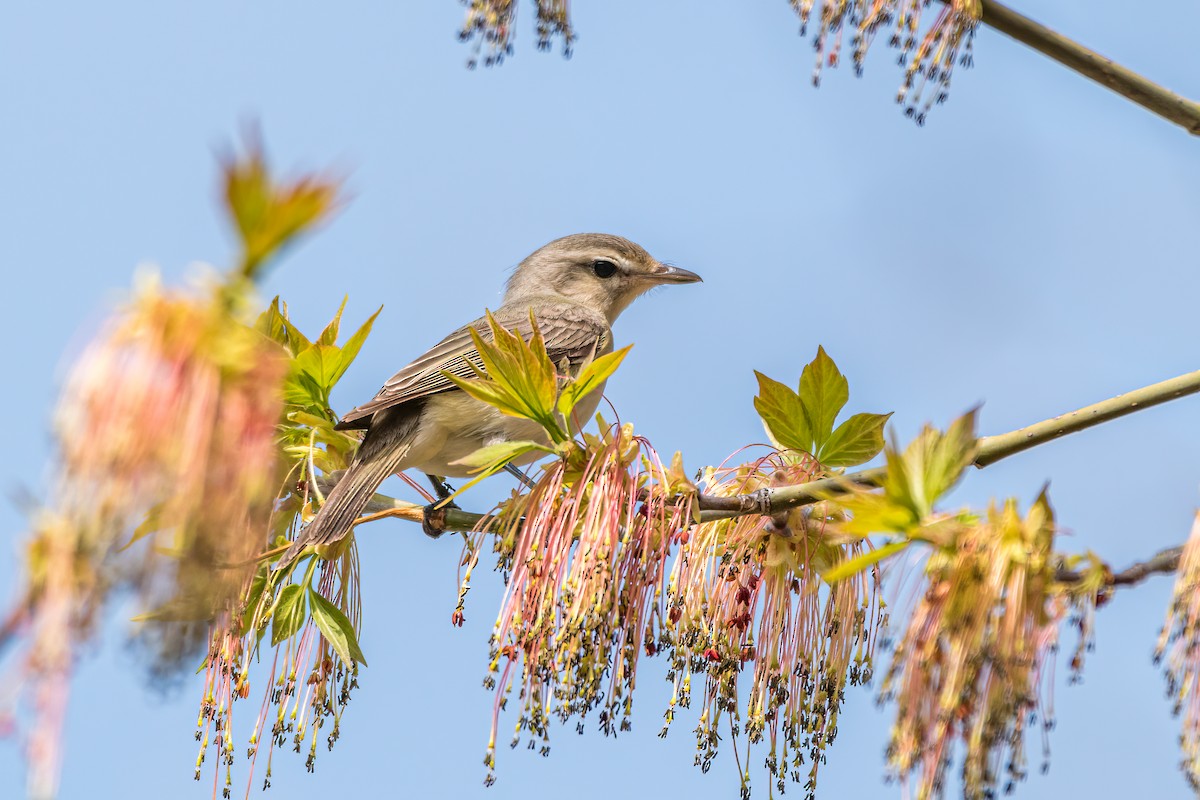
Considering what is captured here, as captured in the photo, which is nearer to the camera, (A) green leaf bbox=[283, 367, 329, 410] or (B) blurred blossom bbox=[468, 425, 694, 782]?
(B) blurred blossom bbox=[468, 425, 694, 782]

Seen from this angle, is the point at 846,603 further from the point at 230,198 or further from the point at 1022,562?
the point at 230,198

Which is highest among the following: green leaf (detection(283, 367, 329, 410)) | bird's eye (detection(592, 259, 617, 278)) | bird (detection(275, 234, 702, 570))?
bird's eye (detection(592, 259, 617, 278))

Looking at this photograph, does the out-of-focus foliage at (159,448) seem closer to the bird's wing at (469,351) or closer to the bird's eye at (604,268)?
the bird's wing at (469,351)

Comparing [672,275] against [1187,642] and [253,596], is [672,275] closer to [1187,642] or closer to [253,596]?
[253,596]

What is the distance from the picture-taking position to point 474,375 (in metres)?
5.97

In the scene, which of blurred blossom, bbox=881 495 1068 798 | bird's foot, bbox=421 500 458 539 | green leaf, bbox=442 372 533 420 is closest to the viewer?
blurred blossom, bbox=881 495 1068 798

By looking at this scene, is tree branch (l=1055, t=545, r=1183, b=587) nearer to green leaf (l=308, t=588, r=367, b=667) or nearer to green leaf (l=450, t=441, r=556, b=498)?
green leaf (l=450, t=441, r=556, b=498)

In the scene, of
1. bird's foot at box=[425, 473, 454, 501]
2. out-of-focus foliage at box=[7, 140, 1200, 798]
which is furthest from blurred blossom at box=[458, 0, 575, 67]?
bird's foot at box=[425, 473, 454, 501]

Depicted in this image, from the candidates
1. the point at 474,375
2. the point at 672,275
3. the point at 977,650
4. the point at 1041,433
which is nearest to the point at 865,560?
the point at 977,650

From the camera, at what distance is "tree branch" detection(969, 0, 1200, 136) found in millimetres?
3064

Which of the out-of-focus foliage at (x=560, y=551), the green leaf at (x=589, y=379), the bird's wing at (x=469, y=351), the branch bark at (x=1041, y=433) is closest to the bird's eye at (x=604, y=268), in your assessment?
the bird's wing at (x=469, y=351)

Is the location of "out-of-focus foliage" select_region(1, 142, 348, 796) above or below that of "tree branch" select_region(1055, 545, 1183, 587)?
below

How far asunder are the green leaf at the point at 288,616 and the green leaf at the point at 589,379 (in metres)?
1.16

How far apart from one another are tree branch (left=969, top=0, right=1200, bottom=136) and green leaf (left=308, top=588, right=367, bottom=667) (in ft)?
8.59
